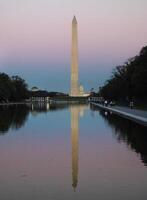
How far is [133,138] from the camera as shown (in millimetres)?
17266

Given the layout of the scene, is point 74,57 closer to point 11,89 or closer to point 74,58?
point 74,58

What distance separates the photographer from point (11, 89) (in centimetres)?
10838

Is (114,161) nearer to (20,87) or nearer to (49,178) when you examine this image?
(49,178)

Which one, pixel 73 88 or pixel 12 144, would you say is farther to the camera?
pixel 73 88

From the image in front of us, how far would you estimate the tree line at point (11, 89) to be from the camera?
98.3m

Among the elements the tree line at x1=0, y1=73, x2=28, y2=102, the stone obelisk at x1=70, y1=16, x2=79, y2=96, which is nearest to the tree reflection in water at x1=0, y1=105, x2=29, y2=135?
the tree line at x1=0, y1=73, x2=28, y2=102

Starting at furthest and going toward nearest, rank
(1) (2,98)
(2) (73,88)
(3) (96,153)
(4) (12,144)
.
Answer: (2) (73,88)
(1) (2,98)
(4) (12,144)
(3) (96,153)

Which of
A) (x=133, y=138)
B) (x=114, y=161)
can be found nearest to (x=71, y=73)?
(x=133, y=138)

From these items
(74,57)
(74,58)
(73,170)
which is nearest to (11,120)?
(73,170)

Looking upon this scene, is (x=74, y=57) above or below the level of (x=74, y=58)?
above

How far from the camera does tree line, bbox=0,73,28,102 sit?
323 ft

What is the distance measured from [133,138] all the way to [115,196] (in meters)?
10.4

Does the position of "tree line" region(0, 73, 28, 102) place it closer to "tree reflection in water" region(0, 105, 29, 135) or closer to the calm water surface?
"tree reflection in water" region(0, 105, 29, 135)

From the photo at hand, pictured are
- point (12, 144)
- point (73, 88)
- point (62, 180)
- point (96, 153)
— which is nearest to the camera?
point (62, 180)
